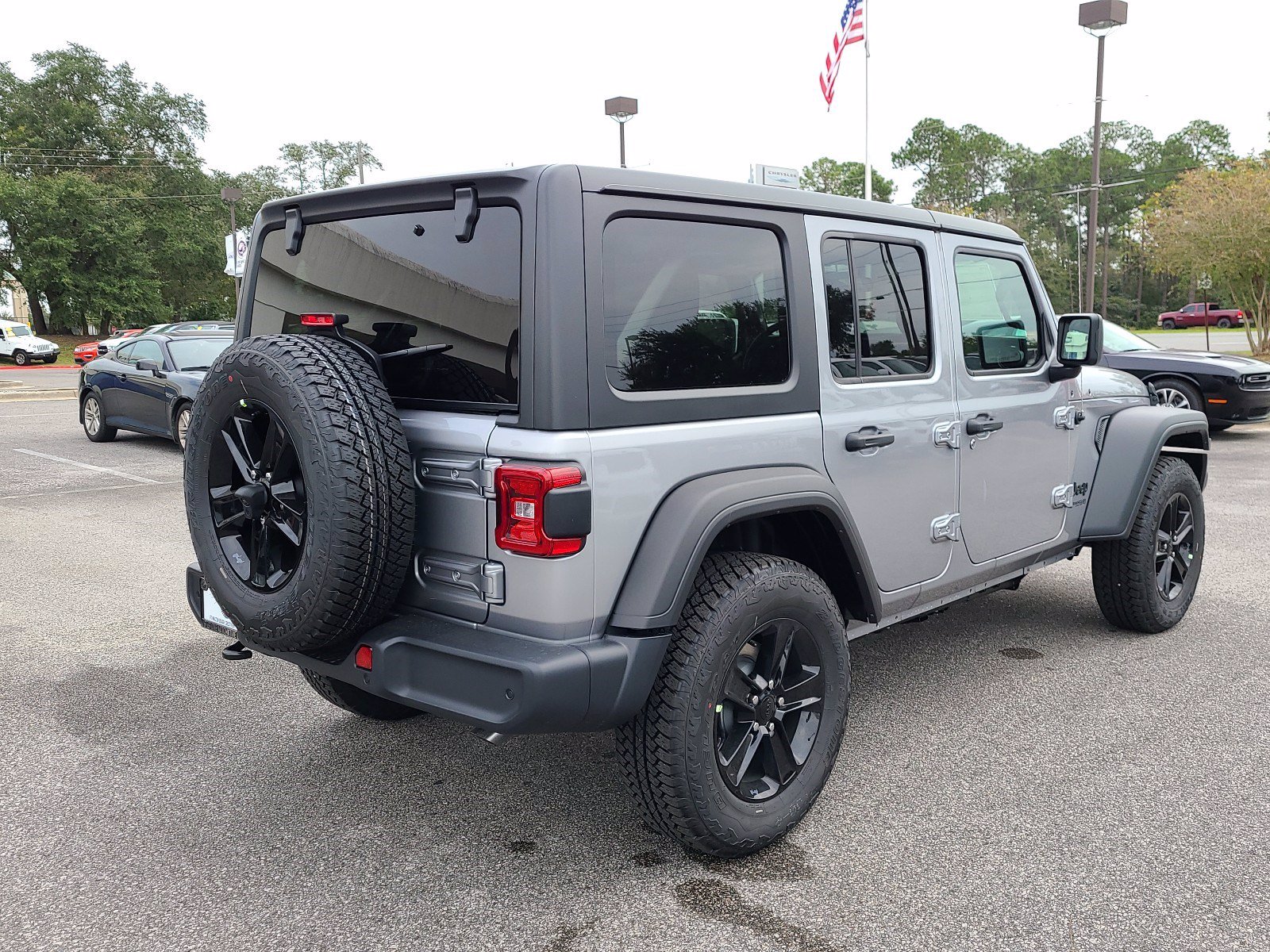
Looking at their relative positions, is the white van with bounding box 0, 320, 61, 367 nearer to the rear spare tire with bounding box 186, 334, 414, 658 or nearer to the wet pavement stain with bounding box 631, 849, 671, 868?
the rear spare tire with bounding box 186, 334, 414, 658

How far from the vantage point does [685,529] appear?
2762 mm

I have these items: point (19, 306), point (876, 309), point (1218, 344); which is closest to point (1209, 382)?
point (876, 309)

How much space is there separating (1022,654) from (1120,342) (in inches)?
357

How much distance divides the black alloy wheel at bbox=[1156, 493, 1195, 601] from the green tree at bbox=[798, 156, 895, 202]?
197 feet

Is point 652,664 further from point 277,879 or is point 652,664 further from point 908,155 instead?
point 908,155

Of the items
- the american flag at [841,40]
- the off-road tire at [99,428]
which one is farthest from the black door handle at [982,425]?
the american flag at [841,40]

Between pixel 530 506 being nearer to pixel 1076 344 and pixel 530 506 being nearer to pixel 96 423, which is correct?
pixel 1076 344

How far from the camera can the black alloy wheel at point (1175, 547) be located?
5.11 meters

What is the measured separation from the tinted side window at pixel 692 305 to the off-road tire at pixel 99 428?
12.4m

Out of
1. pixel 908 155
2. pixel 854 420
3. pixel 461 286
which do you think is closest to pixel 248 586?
pixel 461 286

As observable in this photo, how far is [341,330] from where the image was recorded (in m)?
3.20

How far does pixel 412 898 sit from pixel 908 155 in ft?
306

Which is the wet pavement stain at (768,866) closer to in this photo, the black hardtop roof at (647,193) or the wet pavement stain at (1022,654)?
the black hardtop roof at (647,193)

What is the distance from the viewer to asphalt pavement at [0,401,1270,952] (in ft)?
8.81
